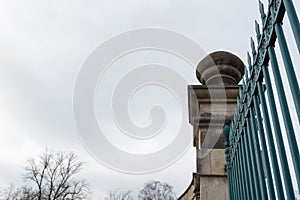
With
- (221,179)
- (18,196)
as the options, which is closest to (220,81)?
(221,179)

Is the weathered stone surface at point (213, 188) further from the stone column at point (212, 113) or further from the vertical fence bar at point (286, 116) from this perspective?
the vertical fence bar at point (286, 116)

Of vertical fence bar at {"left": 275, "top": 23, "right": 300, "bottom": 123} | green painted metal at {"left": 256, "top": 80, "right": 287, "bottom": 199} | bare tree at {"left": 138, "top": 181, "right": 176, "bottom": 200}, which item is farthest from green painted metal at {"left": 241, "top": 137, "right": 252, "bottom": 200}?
bare tree at {"left": 138, "top": 181, "right": 176, "bottom": 200}

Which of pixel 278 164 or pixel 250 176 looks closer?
pixel 278 164

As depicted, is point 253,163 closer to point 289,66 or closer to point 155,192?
point 289,66

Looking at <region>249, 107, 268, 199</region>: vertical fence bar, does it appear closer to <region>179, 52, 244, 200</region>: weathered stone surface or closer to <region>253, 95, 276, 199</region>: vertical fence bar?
<region>253, 95, 276, 199</region>: vertical fence bar

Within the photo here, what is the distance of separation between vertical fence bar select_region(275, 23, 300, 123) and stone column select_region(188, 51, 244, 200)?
1883mm

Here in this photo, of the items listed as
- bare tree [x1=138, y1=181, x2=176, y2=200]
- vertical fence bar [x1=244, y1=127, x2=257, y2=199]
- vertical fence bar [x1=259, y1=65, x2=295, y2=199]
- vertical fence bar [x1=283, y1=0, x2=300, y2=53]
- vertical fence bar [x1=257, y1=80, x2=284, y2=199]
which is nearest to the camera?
vertical fence bar [x1=283, y1=0, x2=300, y2=53]

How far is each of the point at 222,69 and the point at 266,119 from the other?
6.55 feet

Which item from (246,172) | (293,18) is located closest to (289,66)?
(293,18)

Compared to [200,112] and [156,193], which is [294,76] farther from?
[156,193]

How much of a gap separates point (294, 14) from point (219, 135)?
2.10 meters

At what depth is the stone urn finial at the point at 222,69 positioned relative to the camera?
330 cm

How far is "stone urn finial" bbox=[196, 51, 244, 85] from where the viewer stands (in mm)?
3301

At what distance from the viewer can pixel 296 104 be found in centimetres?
96
